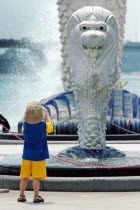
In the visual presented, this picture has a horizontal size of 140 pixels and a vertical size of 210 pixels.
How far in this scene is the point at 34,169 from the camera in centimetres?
770

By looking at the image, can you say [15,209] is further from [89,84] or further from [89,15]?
[89,15]

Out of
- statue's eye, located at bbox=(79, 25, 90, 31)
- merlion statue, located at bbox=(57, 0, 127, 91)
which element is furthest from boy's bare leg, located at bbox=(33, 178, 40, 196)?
merlion statue, located at bbox=(57, 0, 127, 91)

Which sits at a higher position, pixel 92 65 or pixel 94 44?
pixel 94 44

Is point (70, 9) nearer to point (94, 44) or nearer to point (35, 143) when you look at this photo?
point (94, 44)

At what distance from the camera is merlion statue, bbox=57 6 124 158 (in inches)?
385

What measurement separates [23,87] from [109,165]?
2659cm

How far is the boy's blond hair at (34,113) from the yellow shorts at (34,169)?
0.50 m

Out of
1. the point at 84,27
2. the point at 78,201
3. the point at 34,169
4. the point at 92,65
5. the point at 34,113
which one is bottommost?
the point at 78,201

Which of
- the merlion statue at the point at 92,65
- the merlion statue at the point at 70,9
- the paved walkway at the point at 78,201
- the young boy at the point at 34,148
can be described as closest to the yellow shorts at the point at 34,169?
the young boy at the point at 34,148

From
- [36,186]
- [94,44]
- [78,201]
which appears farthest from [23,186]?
[94,44]

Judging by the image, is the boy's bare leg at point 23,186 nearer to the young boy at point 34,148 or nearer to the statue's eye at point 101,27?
the young boy at point 34,148

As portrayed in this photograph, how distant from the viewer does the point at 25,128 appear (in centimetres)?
779

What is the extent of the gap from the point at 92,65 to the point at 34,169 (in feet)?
8.68

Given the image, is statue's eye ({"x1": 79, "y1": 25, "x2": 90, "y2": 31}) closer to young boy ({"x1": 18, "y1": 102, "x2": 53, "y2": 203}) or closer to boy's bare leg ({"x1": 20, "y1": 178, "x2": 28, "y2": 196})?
young boy ({"x1": 18, "y1": 102, "x2": 53, "y2": 203})
